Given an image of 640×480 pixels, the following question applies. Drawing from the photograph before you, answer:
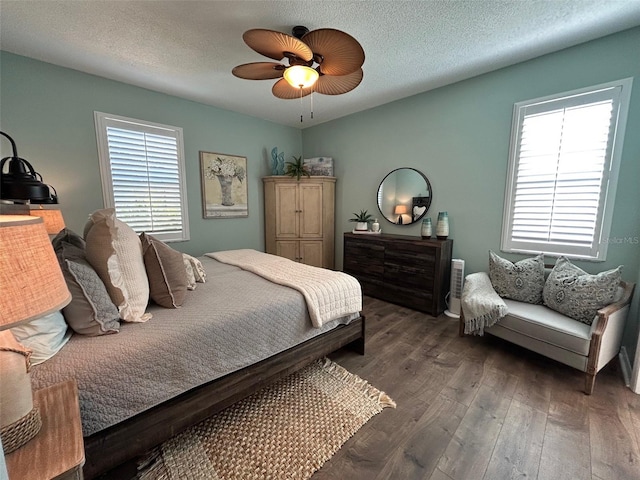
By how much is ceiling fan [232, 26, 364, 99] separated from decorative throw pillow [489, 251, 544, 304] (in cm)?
213

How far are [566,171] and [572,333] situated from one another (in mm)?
1430

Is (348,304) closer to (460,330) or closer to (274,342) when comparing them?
(274,342)

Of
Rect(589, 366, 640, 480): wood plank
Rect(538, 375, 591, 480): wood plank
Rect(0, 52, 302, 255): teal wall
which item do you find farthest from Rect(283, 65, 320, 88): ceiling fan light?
Rect(589, 366, 640, 480): wood plank

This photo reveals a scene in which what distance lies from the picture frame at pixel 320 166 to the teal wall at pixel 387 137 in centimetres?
21

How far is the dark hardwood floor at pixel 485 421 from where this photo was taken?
51.2 inches

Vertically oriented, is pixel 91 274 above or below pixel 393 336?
above

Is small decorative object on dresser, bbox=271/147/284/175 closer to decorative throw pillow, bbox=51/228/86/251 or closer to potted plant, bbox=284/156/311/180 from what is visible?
potted plant, bbox=284/156/311/180

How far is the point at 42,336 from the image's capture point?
1.09 meters

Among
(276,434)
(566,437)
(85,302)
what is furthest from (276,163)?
(566,437)

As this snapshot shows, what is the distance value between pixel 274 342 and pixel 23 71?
3341 mm

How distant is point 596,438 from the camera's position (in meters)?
1.45

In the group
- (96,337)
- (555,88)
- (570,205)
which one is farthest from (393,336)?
(555,88)

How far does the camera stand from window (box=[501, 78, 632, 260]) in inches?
84.1

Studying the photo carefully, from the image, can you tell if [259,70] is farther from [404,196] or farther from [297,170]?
[404,196]
